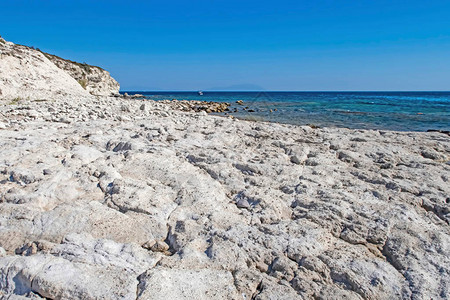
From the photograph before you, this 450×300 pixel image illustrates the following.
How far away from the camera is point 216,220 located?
371 cm

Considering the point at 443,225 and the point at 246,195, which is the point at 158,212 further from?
the point at 443,225

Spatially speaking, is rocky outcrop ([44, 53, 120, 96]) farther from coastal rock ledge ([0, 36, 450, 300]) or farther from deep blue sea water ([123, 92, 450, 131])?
coastal rock ledge ([0, 36, 450, 300])

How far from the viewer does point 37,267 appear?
274 cm

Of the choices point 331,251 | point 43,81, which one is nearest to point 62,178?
point 331,251

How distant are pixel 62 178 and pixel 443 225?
542 centimetres

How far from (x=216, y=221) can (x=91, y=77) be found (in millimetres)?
49283

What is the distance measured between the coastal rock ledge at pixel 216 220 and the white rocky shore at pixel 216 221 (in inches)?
0.6

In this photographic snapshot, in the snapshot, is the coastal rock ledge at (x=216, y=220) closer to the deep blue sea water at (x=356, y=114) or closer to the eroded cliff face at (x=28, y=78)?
the deep blue sea water at (x=356, y=114)

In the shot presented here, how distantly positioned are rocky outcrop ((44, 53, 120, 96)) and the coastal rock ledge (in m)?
39.3

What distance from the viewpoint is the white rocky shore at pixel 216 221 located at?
2738mm

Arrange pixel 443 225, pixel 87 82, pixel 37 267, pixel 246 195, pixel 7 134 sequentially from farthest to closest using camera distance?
pixel 87 82
pixel 7 134
pixel 246 195
pixel 443 225
pixel 37 267

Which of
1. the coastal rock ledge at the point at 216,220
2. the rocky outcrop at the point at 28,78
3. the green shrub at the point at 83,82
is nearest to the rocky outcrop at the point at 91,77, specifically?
the green shrub at the point at 83,82

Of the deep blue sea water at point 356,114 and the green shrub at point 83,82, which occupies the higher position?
the green shrub at point 83,82

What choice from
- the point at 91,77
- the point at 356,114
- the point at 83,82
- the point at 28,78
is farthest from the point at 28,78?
the point at 91,77
